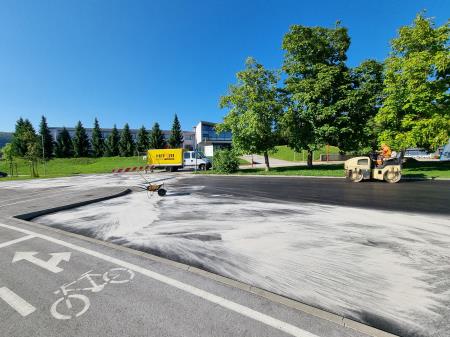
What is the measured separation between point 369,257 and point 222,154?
887 inches

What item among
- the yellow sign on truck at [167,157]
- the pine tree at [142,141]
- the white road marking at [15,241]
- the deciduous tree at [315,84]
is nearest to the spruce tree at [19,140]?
the pine tree at [142,141]

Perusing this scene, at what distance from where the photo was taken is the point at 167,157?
31.3 metres

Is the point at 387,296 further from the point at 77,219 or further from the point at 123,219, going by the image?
the point at 77,219

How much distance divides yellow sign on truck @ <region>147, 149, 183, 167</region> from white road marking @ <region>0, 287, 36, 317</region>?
28.0 metres

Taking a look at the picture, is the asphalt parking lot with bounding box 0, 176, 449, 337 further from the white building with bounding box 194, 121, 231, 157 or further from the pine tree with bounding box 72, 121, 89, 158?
the pine tree with bounding box 72, 121, 89, 158

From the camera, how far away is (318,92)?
21062 mm

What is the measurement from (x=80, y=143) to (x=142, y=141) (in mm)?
17000

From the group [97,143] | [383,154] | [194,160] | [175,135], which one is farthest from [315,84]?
[97,143]

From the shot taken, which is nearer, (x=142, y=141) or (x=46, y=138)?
(x=46, y=138)

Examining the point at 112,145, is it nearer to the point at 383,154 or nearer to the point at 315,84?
the point at 315,84

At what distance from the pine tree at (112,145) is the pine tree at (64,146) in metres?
9.58

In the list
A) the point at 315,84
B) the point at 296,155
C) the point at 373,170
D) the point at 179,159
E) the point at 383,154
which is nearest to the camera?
the point at 383,154

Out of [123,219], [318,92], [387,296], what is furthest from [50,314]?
[318,92]

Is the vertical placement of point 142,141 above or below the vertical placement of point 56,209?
above
